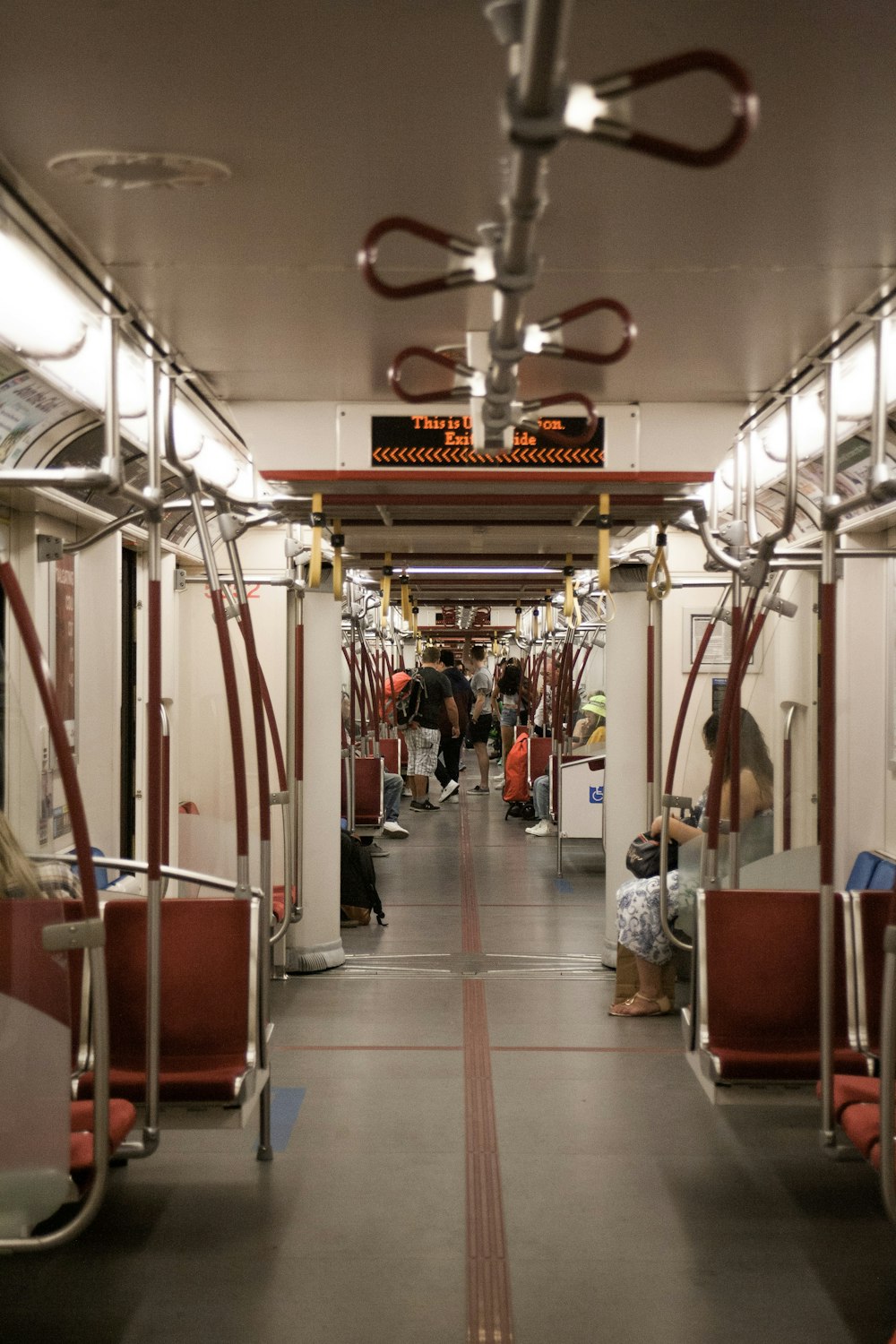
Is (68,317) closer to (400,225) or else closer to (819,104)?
(400,225)

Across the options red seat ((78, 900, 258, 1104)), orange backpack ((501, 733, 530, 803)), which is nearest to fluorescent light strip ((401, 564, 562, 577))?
orange backpack ((501, 733, 530, 803))

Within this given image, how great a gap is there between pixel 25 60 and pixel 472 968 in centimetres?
556

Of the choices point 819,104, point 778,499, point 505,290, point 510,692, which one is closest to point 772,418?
point 778,499

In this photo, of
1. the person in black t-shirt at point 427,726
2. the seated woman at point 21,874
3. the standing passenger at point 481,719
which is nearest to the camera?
the seated woman at point 21,874

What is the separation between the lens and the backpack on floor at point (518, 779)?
13.2 metres

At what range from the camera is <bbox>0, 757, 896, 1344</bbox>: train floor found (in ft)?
9.93

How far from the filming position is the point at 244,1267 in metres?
3.30

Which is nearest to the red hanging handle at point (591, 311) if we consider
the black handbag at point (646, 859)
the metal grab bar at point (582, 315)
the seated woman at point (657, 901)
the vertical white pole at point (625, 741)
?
the metal grab bar at point (582, 315)

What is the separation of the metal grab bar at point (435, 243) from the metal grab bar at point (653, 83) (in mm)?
389

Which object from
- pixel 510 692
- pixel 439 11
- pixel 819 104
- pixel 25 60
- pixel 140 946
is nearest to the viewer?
pixel 439 11

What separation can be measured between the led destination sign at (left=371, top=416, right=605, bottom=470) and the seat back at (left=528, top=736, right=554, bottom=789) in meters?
8.46

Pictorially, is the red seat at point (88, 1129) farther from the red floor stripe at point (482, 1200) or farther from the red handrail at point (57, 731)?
the red floor stripe at point (482, 1200)

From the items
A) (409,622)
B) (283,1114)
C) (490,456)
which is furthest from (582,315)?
(409,622)

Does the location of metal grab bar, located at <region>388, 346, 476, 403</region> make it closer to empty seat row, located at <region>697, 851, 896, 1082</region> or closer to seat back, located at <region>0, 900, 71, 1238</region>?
seat back, located at <region>0, 900, 71, 1238</region>
